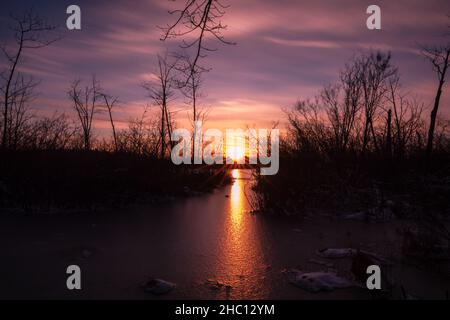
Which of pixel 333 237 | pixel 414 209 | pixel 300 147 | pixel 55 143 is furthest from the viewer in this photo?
pixel 300 147

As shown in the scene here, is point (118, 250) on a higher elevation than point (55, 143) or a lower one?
lower

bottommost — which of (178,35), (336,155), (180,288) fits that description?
(180,288)

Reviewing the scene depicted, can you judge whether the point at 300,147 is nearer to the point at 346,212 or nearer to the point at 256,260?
the point at 346,212

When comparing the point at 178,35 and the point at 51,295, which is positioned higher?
the point at 178,35

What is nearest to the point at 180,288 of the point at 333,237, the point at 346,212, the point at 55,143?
the point at 333,237

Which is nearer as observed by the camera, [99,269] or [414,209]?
[99,269]

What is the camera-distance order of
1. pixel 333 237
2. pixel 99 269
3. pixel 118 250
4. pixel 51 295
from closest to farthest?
Result: pixel 51 295
pixel 99 269
pixel 118 250
pixel 333 237

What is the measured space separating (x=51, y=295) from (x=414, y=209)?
26.4ft

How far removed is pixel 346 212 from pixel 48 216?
6.99m

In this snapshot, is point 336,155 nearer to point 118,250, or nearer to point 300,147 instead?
point 300,147

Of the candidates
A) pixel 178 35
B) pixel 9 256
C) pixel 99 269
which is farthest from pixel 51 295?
pixel 178 35

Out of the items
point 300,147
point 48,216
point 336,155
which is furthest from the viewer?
point 336,155

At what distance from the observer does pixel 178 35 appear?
3.98 meters

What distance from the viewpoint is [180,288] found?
4133 mm
